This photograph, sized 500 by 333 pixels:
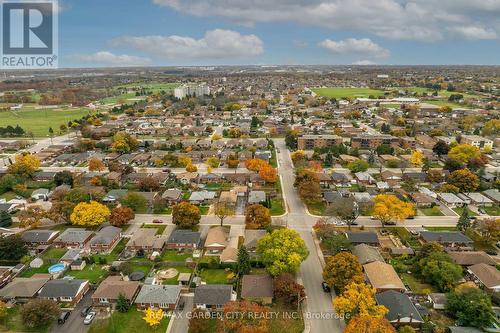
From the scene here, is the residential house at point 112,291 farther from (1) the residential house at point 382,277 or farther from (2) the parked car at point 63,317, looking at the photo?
(1) the residential house at point 382,277

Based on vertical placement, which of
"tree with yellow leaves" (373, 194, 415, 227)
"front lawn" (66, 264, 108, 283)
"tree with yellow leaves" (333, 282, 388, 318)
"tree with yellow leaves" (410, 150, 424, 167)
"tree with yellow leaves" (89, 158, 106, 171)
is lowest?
"front lawn" (66, 264, 108, 283)

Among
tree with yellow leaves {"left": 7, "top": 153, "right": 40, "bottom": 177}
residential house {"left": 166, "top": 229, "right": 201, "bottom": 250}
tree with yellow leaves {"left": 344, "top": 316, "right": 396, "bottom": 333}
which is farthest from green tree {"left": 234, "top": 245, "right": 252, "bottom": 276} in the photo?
tree with yellow leaves {"left": 7, "top": 153, "right": 40, "bottom": 177}

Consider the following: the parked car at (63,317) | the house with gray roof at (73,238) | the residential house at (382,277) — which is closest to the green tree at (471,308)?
the residential house at (382,277)

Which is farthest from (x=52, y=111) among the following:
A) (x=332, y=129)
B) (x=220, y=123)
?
(x=332, y=129)

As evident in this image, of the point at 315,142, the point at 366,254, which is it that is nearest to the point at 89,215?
the point at 366,254

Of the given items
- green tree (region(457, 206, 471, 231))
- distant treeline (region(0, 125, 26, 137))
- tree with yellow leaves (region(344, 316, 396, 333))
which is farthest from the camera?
distant treeline (region(0, 125, 26, 137))

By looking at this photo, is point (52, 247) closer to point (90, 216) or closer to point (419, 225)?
point (90, 216)

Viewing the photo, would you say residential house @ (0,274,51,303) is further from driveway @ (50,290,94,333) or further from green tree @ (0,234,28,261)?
green tree @ (0,234,28,261)
